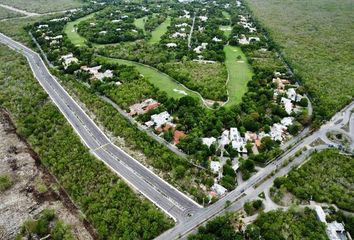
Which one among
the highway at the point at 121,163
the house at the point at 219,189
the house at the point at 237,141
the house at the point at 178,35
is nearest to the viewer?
the highway at the point at 121,163

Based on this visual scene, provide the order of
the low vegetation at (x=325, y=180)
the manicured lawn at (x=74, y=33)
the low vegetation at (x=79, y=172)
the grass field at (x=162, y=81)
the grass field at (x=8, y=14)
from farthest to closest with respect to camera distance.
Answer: the grass field at (x=8, y=14) < the manicured lawn at (x=74, y=33) < the grass field at (x=162, y=81) < the low vegetation at (x=325, y=180) < the low vegetation at (x=79, y=172)

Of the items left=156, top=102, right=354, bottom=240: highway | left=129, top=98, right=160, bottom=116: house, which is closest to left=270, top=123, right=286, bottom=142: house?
left=156, top=102, right=354, bottom=240: highway

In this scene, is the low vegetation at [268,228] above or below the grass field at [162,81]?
above

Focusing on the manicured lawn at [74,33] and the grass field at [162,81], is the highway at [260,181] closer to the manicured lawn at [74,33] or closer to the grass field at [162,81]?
the grass field at [162,81]

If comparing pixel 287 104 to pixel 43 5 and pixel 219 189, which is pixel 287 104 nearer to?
pixel 219 189

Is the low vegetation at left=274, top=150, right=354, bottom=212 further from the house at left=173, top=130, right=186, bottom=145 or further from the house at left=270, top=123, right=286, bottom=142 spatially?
the house at left=173, top=130, right=186, bottom=145

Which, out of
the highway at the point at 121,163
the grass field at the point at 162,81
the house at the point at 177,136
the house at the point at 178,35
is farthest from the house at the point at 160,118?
the house at the point at 178,35

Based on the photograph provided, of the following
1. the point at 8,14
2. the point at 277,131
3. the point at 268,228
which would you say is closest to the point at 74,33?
the point at 8,14
